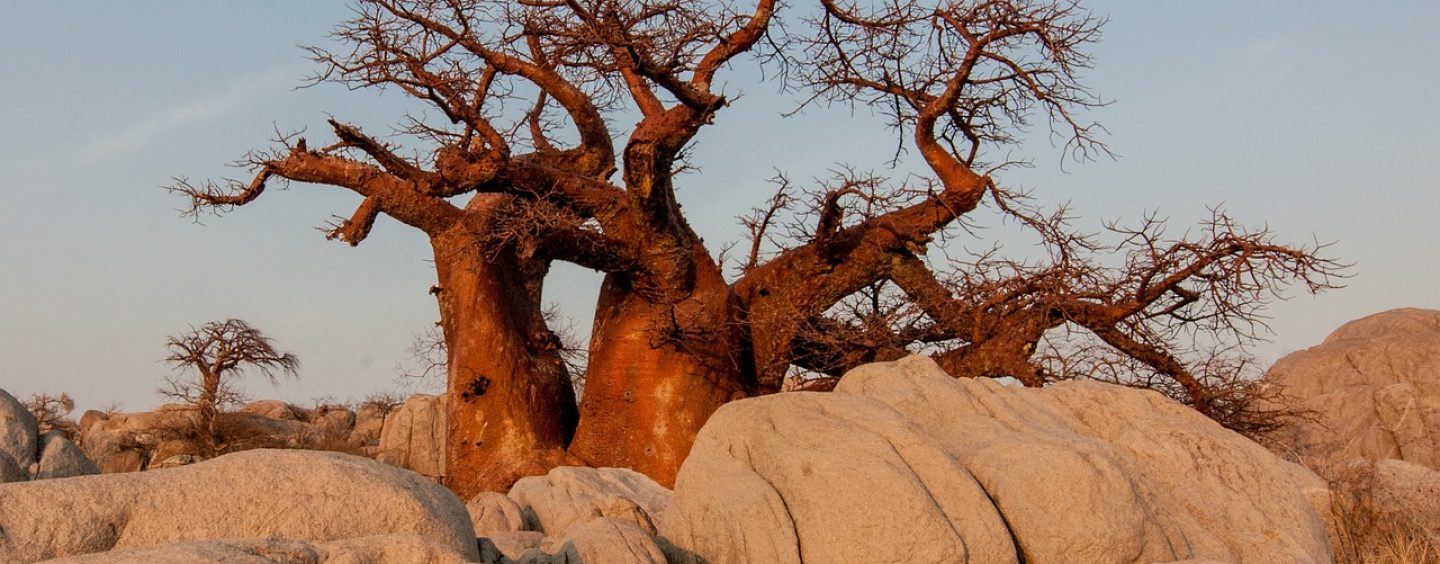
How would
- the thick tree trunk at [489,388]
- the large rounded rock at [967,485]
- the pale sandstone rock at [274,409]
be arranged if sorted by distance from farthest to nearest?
the pale sandstone rock at [274,409] < the thick tree trunk at [489,388] < the large rounded rock at [967,485]

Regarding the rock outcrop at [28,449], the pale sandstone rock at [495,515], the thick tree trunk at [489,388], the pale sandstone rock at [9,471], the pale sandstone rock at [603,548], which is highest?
the thick tree trunk at [489,388]

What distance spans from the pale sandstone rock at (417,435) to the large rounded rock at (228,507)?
14.2 m

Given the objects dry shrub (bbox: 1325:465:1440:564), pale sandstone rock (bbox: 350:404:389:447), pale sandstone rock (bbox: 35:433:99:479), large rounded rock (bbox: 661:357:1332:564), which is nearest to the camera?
large rounded rock (bbox: 661:357:1332:564)

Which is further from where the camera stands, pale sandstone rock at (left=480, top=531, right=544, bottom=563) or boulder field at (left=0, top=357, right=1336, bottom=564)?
pale sandstone rock at (left=480, top=531, right=544, bottom=563)

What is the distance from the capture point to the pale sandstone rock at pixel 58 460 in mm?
8516

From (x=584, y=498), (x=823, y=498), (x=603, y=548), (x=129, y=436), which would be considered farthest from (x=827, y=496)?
(x=129, y=436)

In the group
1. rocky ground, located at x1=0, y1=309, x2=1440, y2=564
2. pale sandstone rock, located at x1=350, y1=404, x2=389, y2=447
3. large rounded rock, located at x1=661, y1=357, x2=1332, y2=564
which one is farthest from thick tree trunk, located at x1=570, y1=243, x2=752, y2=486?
pale sandstone rock, located at x1=350, y1=404, x2=389, y2=447

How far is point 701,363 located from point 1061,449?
225 inches

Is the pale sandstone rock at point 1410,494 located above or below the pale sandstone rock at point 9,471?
below

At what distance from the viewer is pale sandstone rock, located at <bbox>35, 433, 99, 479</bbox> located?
8.52m

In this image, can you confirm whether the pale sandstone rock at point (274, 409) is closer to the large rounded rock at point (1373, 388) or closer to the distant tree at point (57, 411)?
the distant tree at point (57, 411)

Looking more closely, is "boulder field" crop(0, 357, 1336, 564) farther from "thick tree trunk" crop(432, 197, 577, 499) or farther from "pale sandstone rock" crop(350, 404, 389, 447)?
"pale sandstone rock" crop(350, 404, 389, 447)

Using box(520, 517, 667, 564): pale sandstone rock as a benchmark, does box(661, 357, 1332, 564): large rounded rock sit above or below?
above

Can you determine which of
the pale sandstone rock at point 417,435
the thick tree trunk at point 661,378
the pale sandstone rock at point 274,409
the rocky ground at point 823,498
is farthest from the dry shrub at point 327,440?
the rocky ground at point 823,498
